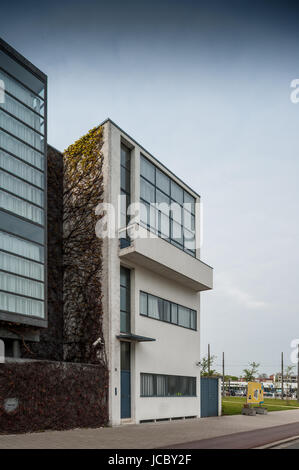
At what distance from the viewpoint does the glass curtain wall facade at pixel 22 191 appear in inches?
775

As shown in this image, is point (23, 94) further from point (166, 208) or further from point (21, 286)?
point (166, 208)

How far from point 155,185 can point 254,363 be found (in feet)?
231

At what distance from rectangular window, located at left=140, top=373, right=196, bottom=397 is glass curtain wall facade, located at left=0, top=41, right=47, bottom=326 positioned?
304 inches

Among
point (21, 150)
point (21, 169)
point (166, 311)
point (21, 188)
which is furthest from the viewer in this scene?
point (166, 311)

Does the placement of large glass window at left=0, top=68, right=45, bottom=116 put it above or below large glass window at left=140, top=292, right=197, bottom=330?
above

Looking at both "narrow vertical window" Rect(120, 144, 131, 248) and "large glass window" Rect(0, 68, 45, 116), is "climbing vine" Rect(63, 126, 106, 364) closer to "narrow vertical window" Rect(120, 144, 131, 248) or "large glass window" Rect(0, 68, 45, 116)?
"narrow vertical window" Rect(120, 144, 131, 248)

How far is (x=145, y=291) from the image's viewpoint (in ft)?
87.2

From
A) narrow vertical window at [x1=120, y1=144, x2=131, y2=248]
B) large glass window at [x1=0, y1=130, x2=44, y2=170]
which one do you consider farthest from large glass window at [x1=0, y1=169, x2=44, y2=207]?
narrow vertical window at [x1=120, y1=144, x2=131, y2=248]

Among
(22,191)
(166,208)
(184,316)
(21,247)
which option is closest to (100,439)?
(21,247)

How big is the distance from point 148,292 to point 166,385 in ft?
18.4

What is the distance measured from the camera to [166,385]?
27812 mm

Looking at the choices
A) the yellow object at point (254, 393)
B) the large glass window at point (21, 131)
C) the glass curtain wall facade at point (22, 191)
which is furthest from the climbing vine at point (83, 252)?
the yellow object at point (254, 393)

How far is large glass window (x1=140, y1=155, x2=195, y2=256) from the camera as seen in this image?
27969 mm

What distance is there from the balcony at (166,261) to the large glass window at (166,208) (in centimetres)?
159
